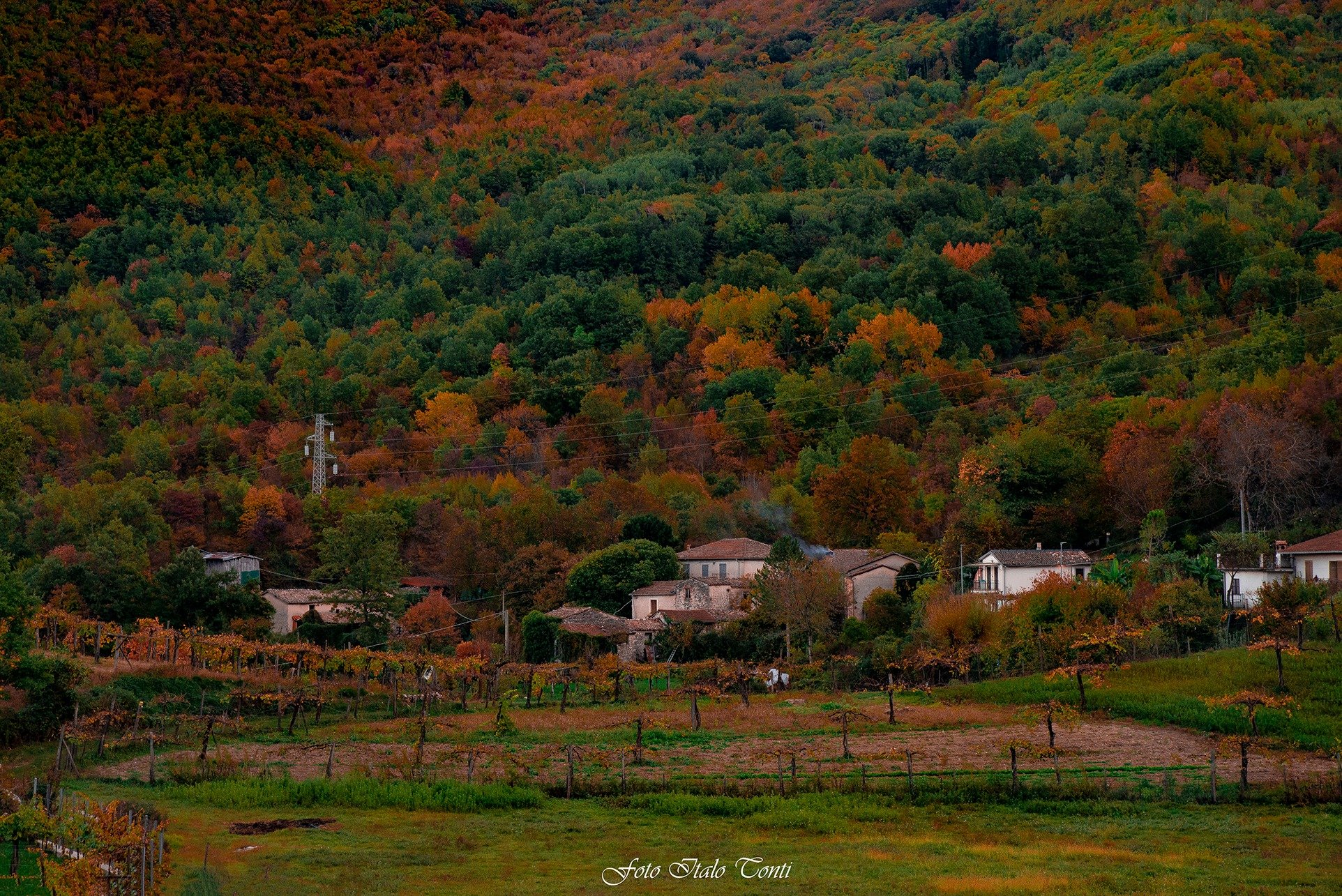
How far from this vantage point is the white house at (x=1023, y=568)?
57406 millimetres

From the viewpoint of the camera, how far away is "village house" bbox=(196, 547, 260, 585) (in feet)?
247

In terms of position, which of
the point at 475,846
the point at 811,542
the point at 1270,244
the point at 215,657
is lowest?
the point at 475,846

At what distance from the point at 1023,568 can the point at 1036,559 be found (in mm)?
923

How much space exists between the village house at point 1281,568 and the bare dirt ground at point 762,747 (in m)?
14.9

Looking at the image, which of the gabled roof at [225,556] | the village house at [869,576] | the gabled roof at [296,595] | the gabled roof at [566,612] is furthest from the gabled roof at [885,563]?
the gabled roof at [225,556]

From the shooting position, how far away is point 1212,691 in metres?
38.7

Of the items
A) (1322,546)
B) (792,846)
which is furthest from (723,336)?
(792,846)

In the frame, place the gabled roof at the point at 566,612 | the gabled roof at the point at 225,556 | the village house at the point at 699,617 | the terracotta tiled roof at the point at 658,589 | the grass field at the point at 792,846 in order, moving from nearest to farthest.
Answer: the grass field at the point at 792,846 < the village house at the point at 699,617 < the gabled roof at the point at 566,612 < the terracotta tiled roof at the point at 658,589 < the gabled roof at the point at 225,556

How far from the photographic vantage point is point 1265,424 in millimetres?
64125

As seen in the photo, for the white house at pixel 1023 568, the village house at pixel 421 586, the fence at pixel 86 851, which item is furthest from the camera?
the village house at pixel 421 586

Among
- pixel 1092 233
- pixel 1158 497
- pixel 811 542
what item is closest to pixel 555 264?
pixel 1092 233

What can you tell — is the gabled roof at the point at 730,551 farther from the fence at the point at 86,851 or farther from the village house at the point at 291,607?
the fence at the point at 86,851

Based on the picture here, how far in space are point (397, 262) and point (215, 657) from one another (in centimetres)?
12128

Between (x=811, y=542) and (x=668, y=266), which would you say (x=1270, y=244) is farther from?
(x=811, y=542)
